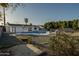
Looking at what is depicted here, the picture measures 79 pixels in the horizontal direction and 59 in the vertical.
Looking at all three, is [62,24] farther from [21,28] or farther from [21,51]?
[21,51]

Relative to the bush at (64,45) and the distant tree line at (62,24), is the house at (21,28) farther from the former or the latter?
the bush at (64,45)

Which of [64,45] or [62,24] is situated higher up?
[62,24]

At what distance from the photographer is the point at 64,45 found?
577 centimetres

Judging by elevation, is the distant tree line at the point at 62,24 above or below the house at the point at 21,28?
above

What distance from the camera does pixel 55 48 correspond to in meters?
5.78

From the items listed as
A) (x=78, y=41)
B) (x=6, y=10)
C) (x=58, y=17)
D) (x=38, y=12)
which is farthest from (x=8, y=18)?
(x=78, y=41)

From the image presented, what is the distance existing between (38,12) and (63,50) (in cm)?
85

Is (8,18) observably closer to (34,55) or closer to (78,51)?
(34,55)

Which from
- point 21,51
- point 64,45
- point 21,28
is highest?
point 21,28

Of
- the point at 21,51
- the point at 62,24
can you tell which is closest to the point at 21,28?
the point at 21,51

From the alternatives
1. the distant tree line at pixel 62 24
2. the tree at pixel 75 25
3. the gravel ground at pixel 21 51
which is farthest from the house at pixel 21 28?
the tree at pixel 75 25

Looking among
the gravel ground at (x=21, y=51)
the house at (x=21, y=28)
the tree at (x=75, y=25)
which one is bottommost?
the gravel ground at (x=21, y=51)

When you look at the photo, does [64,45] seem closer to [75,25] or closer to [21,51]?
[75,25]

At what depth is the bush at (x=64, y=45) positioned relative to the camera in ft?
18.9
